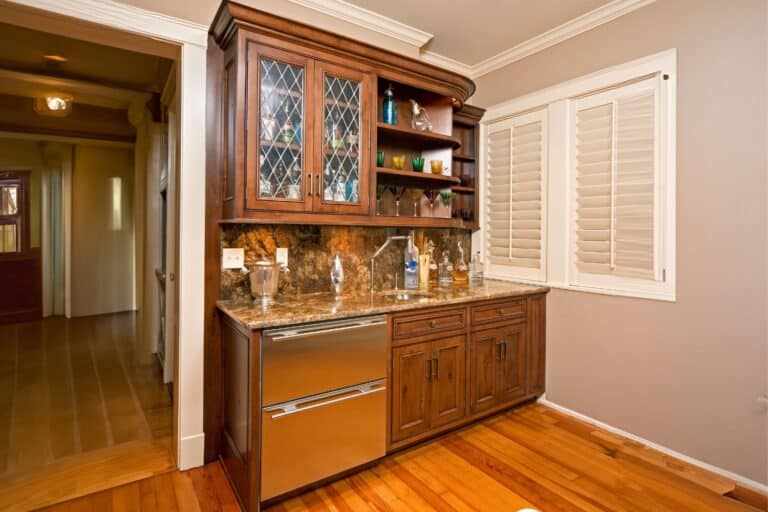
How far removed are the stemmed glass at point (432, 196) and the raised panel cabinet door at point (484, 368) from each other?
1.10 metres

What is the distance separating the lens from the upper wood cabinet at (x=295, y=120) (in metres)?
2.10

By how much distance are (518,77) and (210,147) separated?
2.47m

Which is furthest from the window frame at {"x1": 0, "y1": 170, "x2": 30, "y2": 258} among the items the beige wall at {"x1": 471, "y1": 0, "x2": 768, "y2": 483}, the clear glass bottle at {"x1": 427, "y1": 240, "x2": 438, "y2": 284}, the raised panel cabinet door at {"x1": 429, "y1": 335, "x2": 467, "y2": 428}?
the beige wall at {"x1": 471, "y1": 0, "x2": 768, "y2": 483}

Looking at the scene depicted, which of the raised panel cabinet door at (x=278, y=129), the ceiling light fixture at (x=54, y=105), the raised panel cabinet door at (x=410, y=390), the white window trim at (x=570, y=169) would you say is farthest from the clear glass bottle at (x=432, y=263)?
the ceiling light fixture at (x=54, y=105)

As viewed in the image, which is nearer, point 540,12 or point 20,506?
point 20,506

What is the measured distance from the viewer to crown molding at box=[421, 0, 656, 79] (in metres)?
2.62

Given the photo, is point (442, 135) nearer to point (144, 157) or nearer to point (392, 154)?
point (392, 154)

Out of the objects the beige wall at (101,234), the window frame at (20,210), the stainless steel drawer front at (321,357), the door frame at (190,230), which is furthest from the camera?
the beige wall at (101,234)

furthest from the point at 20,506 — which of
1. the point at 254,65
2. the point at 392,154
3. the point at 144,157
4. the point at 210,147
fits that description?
the point at 144,157

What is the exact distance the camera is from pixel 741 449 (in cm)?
215

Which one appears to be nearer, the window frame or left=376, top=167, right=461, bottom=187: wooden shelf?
left=376, top=167, right=461, bottom=187: wooden shelf

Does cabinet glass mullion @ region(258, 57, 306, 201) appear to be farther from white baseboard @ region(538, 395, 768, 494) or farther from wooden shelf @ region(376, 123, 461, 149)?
white baseboard @ region(538, 395, 768, 494)

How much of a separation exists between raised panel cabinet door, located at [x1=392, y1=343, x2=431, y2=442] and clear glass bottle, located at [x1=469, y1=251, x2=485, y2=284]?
118cm

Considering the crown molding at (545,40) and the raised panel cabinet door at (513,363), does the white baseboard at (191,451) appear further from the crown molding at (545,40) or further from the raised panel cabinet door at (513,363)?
the crown molding at (545,40)
